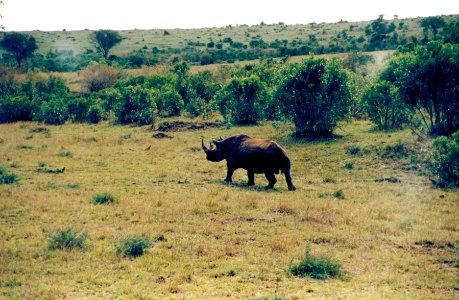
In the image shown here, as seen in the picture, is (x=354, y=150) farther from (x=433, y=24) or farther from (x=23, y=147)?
(x=433, y=24)

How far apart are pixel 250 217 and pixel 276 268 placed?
3.42 metres

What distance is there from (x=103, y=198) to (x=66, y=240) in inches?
154

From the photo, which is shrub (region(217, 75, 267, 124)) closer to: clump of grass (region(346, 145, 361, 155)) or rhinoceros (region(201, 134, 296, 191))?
clump of grass (region(346, 145, 361, 155))

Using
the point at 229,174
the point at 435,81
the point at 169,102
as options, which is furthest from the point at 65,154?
the point at 435,81

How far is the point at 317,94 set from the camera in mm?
25078

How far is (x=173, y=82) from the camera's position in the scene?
4172cm

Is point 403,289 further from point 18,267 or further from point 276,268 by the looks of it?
point 18,267

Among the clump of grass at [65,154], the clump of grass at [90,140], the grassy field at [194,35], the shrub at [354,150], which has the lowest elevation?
the clump of grass at [90,140]

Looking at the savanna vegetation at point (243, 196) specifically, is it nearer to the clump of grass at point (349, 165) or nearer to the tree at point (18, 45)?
the clump of grass at point (349, 165)

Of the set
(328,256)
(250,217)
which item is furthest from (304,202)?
(328,256)

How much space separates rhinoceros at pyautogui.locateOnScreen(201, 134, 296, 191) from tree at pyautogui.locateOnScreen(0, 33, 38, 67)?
184 ft

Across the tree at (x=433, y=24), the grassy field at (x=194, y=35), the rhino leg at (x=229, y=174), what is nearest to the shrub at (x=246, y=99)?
the rhino leg at (x=229, y=174)

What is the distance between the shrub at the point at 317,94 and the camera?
2481 cm

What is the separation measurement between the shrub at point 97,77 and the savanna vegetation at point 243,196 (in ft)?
41.2
